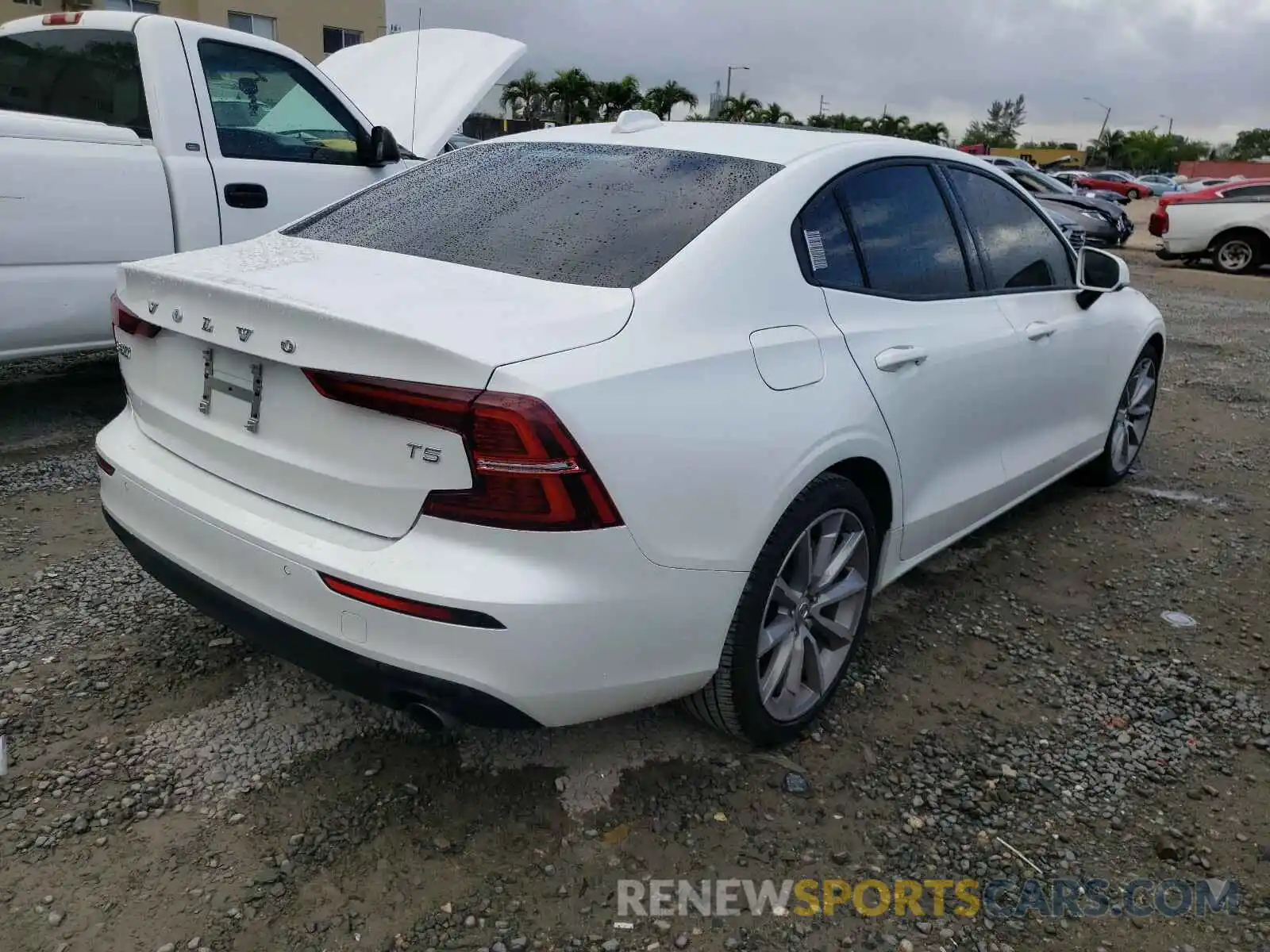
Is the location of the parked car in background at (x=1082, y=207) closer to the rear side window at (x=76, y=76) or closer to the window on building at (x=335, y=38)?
the rear side window at (x=76, y=76)

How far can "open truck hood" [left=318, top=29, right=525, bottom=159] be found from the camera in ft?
19.3

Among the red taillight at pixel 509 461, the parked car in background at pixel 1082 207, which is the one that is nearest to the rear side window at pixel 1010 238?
the red taillight at pixel 509 461

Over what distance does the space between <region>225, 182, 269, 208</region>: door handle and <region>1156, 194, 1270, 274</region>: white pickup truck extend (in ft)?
50.7

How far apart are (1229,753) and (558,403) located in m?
2.27

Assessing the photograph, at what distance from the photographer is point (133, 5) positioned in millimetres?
21891

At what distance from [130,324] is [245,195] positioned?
262 centimetres

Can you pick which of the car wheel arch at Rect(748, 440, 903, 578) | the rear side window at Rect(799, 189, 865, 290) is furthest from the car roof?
the car wheel arch at Rect(748, 440, 903, 578)

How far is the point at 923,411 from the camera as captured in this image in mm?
3035

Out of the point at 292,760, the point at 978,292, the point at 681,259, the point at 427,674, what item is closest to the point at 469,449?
the point at 427,674

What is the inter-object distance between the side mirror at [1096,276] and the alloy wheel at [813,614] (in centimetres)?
204

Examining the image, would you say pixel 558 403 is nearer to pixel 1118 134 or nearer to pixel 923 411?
pixel 923 411

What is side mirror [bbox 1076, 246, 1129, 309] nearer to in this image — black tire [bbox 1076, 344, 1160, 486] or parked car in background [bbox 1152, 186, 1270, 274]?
black tire [bbox 1076, 344, 1160, 486]

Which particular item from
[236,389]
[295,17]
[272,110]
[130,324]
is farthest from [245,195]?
[295,17]

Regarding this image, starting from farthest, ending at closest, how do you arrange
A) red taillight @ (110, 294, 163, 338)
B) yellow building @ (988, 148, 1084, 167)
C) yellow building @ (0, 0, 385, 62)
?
yellow building @ (988, 148, 1084, 167), yellow building @ (0, 0, 385, 62), red taillight @ (110, 294, 163, 338)
